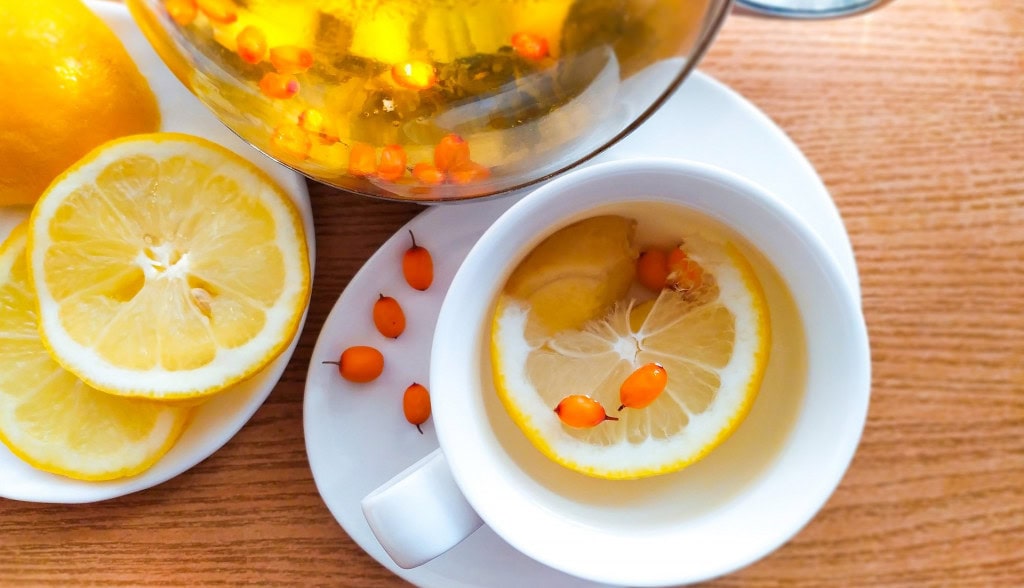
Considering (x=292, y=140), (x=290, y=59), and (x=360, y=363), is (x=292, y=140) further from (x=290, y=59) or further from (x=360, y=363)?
(x=360, y=363)

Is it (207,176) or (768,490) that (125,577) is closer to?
(207,176)

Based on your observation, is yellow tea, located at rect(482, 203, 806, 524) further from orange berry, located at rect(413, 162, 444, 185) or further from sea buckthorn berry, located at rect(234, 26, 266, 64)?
sea buckthorn berry, located at rect(234, 26, 266, 64)

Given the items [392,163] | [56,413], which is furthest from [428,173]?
[56,413]

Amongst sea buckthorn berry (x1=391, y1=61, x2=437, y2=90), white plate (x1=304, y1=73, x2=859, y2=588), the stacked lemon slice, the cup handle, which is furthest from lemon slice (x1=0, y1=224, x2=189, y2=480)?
sea buckthorn berry (x1=391, y1=61, x2=437, y2=90)

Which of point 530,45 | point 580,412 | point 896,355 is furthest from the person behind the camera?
point 896,355

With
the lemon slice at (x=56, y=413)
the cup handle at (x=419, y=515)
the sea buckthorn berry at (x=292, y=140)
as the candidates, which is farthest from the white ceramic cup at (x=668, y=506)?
the lemon slice at (x=56, y=413)

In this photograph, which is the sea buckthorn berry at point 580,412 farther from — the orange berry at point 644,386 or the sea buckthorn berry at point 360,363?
the sea buckthorn berry at point 360,363
